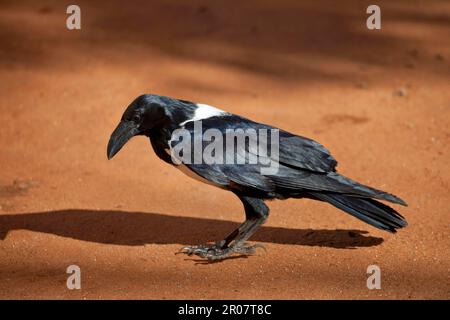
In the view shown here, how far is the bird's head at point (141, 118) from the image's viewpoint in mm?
5207

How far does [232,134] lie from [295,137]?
49cm

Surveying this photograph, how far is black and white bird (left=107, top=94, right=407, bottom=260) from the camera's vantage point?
4.99 m

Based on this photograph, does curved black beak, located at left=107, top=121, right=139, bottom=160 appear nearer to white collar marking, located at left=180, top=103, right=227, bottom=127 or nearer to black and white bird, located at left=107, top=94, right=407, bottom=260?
black and white bird, located at left=107, top=94, right=407, bottom=260

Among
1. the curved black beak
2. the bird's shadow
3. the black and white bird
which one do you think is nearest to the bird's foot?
the black and white bird

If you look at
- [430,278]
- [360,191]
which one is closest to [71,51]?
[360,191]

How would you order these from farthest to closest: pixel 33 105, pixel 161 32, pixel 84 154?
1. pixel 161 32
2. pixel 33 105
3. pixel 84 154

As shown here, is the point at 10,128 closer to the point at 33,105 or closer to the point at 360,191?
the point at 33,105

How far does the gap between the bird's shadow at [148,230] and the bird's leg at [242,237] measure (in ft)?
0.93

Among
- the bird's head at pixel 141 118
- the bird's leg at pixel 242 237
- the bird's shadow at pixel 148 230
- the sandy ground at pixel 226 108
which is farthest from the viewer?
the bird's shadow at pixel 148 230

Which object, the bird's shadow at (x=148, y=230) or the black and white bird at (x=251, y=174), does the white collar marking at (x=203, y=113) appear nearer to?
the black and white bird at (x=251, y=174)

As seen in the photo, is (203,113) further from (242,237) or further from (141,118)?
(242,237)

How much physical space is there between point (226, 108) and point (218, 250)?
320 centimetres

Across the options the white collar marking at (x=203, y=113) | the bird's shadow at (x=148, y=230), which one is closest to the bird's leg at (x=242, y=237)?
the bird's shadow at (x=148, y=230)

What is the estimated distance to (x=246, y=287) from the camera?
464cm
